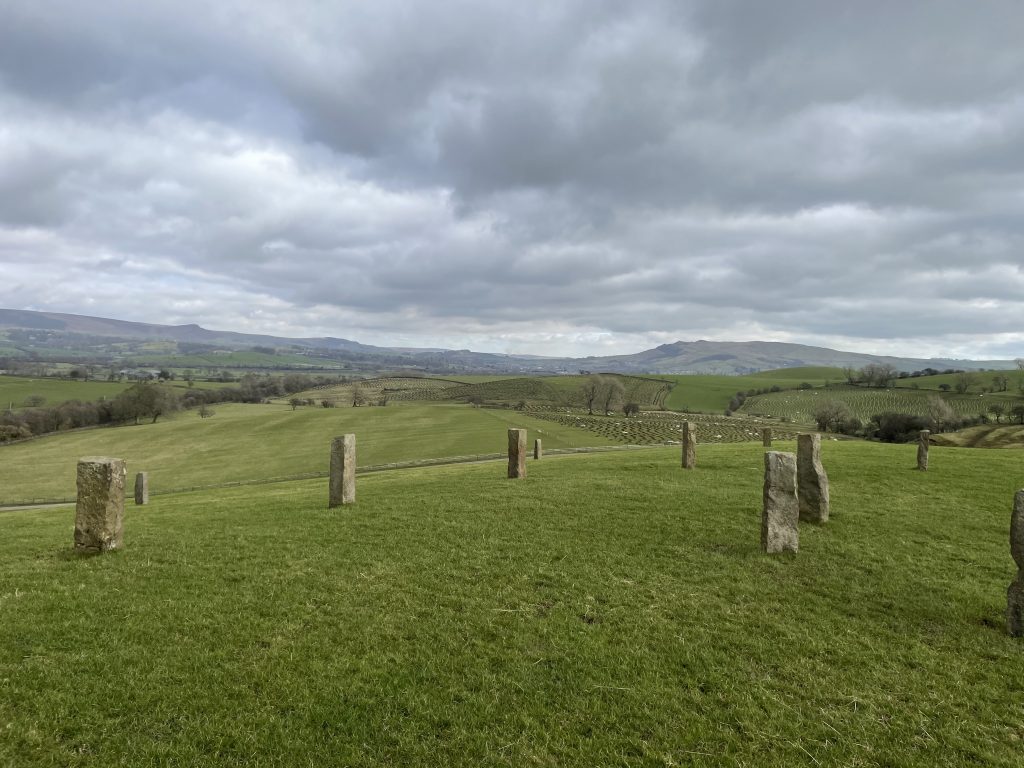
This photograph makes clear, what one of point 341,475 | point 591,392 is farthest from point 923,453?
point 591,392

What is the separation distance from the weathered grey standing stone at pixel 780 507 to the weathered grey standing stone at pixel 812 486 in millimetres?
2710

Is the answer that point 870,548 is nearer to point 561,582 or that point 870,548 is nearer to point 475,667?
point 561,582

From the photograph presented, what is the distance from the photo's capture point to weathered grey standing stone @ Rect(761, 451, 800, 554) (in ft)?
37.6

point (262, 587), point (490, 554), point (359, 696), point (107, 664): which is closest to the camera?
point (359, 696)

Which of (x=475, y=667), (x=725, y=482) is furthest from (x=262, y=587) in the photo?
(x=725, y=482)

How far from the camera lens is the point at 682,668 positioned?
273 inches

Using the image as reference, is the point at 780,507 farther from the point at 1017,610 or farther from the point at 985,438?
the point at 985,438

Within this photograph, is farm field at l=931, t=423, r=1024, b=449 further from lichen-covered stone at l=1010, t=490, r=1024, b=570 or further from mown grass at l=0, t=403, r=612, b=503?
lichen-covered stone at l=1010, t=490, r=1024, b=570

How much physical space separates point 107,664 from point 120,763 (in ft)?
6.99

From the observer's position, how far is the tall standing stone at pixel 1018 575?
7.77 m

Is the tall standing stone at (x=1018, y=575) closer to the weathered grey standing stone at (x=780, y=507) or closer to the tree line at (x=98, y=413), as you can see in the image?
the weathered grey standing stone at (x=780, y=507)

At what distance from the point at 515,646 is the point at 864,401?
133703 millimetres

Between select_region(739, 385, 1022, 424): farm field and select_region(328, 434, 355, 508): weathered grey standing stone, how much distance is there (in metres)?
100

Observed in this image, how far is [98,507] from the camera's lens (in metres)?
11.6
